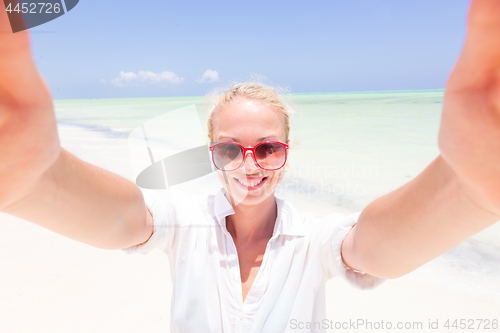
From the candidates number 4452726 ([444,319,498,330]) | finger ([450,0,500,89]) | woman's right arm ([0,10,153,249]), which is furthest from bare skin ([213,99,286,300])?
number 4452726 ([444,319,498,330])

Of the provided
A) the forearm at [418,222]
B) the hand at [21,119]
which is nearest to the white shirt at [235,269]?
the forearm at [418,222]

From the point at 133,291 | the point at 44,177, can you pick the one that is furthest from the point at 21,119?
the point at 133,291

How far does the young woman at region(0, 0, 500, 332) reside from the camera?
1.55ft

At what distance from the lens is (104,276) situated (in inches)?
94.2

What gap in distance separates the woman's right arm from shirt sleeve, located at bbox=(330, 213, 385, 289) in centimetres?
71

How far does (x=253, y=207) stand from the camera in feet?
4.93

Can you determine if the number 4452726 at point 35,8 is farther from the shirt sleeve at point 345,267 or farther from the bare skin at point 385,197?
the shirt sleeve at point 345,267

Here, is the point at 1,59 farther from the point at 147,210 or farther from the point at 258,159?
the point at 258,159

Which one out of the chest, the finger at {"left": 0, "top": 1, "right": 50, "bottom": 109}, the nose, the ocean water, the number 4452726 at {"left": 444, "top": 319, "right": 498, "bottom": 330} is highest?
the finger at {"left": 0, "top": 1, "right": 50, "bottom": 109}

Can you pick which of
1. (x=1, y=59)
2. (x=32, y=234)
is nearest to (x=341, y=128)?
(x=32, y=234)

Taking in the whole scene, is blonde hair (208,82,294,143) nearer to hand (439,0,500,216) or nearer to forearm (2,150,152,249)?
forearm (2,150,152,249)

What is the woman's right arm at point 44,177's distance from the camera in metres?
0.46

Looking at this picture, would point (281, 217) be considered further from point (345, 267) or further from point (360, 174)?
point (360, 174)

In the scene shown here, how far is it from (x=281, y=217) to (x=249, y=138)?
40 centimetres
